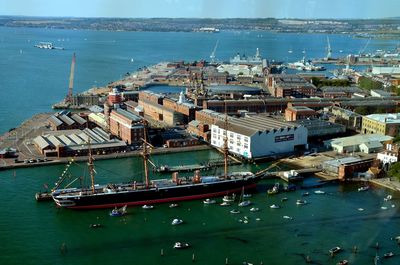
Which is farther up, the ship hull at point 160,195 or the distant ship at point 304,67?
the distant ship at point 304,67

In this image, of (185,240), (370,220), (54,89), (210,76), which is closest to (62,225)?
(185,240)

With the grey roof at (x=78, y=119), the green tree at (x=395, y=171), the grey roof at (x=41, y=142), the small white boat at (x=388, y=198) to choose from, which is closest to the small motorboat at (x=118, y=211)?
the grey roof at (x=41, y=142)

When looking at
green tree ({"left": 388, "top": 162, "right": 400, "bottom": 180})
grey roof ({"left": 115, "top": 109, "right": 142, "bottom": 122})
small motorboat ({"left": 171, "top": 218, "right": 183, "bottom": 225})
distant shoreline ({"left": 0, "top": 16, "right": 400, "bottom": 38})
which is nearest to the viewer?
small motorboat ({"left": 171, "top": 218, "right": 183, "bottom": 225})

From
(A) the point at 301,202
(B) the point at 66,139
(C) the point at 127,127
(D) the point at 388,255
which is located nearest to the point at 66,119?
(B) the point at 66,139

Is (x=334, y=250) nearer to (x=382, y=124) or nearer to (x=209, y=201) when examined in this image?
(x=209, y=201)

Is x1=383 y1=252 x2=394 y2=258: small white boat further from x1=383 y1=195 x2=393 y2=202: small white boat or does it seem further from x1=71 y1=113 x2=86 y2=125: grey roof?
x1=71 y1=113 x2=86 y2=125: grey roof

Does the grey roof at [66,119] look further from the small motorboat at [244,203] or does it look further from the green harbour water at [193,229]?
the small motorboat at [244,203]

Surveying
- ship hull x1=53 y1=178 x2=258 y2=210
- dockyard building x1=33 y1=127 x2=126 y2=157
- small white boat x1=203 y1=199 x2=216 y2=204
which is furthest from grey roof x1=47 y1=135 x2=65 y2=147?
small white boat x1=203 y1=199 x2=216 y2=204
